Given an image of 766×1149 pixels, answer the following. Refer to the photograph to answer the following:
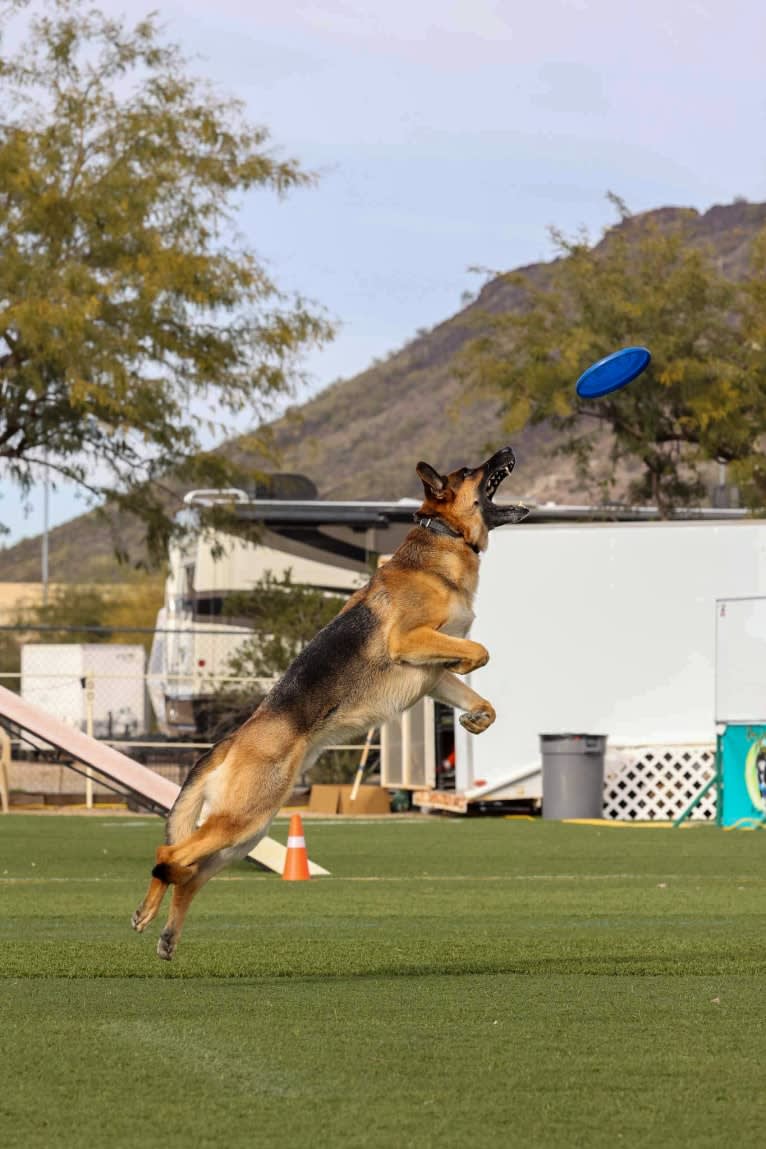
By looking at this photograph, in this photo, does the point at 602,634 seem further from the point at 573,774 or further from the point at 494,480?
the point at 494,480

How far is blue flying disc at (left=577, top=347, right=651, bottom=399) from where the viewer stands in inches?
474

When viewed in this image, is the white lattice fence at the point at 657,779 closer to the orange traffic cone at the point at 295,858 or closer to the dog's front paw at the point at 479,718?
the orange traffic cone at the point at 295,858

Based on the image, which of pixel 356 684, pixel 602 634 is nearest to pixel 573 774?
pixel 602 634

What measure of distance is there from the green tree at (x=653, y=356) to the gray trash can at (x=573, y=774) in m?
12.5

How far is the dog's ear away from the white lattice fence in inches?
627

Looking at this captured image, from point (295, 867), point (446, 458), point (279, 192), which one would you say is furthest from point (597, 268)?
point (446, 458)

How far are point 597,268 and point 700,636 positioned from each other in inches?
576

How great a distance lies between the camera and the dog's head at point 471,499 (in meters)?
8.33

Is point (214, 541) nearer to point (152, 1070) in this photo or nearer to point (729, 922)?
point (729, 922)

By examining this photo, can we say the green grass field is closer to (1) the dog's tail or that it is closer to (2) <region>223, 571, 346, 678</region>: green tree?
(1) the dog's tail

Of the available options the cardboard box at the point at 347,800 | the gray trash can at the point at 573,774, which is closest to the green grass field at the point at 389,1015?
the gray trash can at the point at 573,774

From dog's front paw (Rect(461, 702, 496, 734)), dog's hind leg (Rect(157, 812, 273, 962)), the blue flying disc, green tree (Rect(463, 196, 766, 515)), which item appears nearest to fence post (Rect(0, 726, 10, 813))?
green tree (Rect(463, 196, 766, 515))

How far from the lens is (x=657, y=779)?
2400 centimetres

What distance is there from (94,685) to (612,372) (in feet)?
64.6
